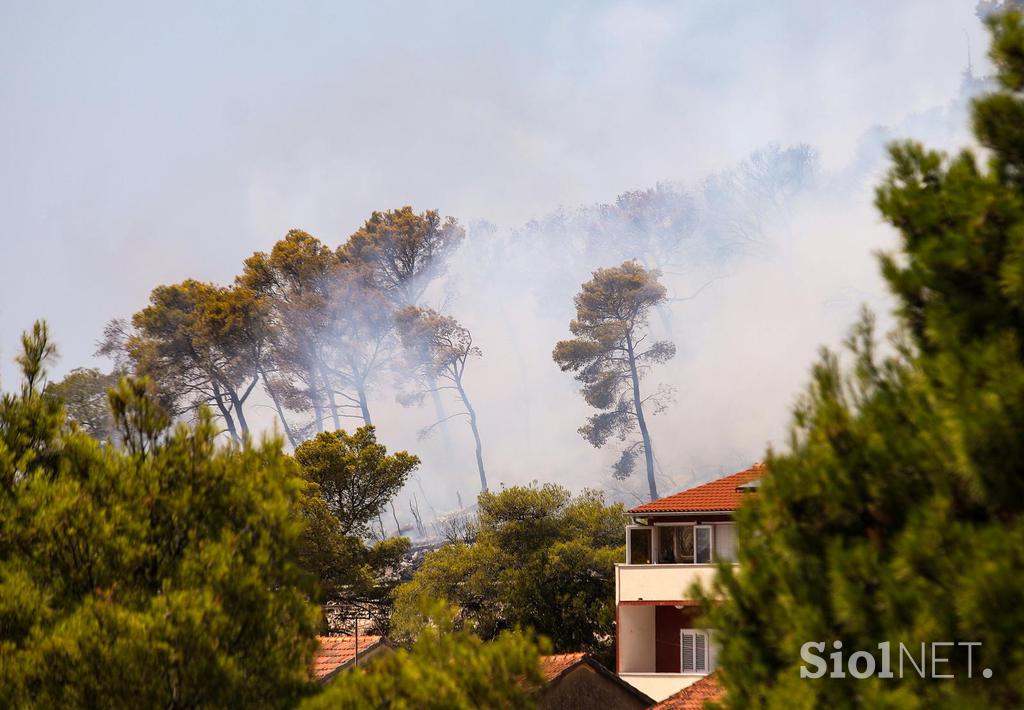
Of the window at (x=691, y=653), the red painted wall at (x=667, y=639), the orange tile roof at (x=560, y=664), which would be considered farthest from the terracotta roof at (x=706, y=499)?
the orange tile roof at (x=560, y=664)

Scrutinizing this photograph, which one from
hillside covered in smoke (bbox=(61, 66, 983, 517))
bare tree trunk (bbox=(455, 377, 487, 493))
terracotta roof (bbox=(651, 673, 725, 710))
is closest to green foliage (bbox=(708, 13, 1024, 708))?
terracotta roof (bbox=(651, 673, 725, 710))

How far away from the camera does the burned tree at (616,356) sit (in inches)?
2712

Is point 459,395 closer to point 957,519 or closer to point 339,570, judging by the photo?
point 339,570

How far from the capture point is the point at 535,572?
44.8 m

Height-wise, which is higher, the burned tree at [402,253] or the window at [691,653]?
the burned tree at [402,253]

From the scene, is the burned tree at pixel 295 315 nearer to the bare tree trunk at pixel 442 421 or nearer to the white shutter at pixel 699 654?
the bare tree trunk at pixel 442 421

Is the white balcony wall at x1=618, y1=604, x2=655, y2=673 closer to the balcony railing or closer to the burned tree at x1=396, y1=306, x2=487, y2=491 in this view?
the balcony railing

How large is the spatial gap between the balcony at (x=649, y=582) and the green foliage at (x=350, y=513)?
14.9 meters

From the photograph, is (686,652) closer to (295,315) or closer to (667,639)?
(667,639)

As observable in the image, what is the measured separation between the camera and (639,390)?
228 ft

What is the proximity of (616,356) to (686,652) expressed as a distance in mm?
33826

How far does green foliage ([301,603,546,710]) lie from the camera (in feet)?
28.3

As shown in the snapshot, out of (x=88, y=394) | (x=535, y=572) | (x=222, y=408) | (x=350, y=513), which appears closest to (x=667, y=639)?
(x=535, y=572)

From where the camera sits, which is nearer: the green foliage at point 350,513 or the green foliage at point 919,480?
the green foliage at point 919,480
